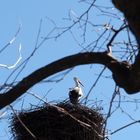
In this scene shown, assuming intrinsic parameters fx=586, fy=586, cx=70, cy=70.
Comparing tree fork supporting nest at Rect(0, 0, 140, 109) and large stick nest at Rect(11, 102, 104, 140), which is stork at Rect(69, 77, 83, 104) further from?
tree fork supporting nest at Rect(0, 0, 140, 109)

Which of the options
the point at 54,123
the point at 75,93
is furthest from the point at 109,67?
the point at 75,93

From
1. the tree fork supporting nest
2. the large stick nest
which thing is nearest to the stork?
the large stick nest

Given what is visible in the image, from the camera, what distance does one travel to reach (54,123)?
25.5 feet

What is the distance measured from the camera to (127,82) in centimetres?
241

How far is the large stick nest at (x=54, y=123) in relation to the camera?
299 inches

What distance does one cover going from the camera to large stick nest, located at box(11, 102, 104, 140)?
758 cm

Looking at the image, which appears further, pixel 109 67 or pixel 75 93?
pixel 75 93

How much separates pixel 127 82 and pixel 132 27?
27 centimetres

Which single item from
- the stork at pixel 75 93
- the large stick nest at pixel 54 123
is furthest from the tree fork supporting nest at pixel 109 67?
the stork at pixel 75 93

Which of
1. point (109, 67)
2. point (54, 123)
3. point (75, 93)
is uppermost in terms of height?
point (75, 93)

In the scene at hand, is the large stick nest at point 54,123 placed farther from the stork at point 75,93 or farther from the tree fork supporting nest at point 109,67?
the tree fork supporting nest at point 109,67

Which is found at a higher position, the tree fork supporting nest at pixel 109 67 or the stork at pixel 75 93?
the stork at pixel 75 93

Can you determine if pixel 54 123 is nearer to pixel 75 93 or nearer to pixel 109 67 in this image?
pixel 75 93

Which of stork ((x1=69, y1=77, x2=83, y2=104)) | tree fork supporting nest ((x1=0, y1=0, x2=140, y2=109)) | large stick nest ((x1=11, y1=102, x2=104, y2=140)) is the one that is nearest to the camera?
tree fork supporting nest ((x1=0, y1=0, x2=140, y2=109))
